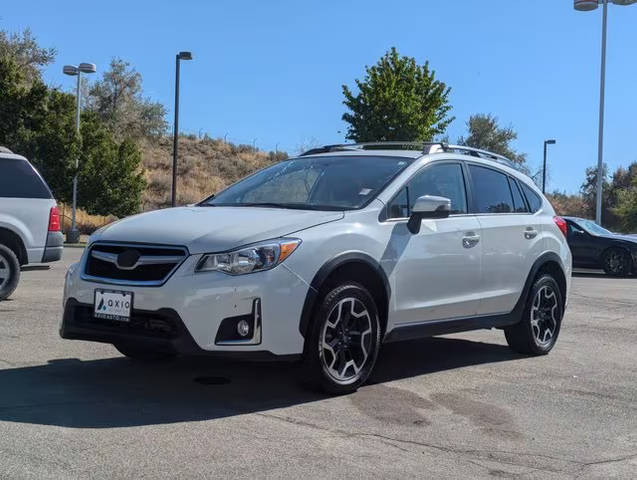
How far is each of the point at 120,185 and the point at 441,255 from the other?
23.8 m

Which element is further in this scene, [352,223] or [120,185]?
[120,185]

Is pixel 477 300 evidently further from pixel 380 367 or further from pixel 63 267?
pixel 63 267

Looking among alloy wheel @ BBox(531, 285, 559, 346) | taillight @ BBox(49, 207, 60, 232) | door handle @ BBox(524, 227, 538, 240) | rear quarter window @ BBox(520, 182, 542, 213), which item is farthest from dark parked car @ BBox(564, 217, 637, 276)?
taillight @ BBox(49, 207, 60, 232)

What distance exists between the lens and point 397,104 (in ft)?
105

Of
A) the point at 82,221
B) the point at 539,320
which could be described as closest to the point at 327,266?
the point at 539,320

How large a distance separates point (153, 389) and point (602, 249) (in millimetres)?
16359

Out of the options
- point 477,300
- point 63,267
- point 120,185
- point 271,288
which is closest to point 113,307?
point 271,288

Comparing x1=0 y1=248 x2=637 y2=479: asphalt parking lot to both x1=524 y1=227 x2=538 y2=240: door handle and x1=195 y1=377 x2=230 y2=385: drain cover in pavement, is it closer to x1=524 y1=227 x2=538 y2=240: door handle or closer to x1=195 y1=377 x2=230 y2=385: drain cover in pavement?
x1=195 y1=377 x2=230 y2=385: drain cover in pavement

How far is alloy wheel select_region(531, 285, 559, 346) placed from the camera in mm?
7711

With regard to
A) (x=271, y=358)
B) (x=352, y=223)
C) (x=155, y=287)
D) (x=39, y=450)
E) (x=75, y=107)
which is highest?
(x=75, y=107)

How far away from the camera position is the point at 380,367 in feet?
22.5

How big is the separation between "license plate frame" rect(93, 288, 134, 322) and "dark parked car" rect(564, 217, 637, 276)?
54.5ft

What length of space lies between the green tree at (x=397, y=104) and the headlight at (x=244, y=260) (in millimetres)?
27571

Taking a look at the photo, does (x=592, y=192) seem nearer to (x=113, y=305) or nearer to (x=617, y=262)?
(x=617, y=262)
